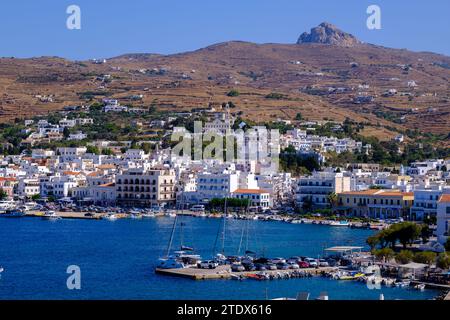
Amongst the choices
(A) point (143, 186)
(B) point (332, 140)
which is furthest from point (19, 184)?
(B) point (332, 140)

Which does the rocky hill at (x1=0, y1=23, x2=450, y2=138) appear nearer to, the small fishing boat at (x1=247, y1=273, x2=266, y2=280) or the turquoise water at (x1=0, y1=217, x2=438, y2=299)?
the turquoise water at (x1=0, y1=217, x2=438, y2=299)

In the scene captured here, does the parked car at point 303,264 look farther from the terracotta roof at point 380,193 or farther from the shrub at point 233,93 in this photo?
the shrub at point 233,93

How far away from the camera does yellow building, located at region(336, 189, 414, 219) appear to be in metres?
26.1

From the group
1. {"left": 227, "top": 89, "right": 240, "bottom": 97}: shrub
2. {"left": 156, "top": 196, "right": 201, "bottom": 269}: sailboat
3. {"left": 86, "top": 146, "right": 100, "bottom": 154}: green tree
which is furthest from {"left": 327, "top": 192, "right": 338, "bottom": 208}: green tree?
{"left": 227, "top": 89, "right": 240, "bottom": 97}: shrub

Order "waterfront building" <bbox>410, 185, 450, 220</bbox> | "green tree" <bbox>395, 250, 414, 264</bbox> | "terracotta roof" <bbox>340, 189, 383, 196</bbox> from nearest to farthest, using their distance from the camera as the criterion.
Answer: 1. "green tree" <bbox>395, 250, 414, 264</bbox>
2. "waterfront building" <bbox>410, 185, 450, 220</bbox>
3. "terracotta roof" <bbox>340, 189, 383, 196</bbox>

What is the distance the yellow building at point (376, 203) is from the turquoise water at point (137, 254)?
285 cm

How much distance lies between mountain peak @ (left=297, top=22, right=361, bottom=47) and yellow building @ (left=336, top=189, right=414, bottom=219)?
258 feet

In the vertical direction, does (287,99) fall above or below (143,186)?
above

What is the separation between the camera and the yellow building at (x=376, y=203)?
26141 mm

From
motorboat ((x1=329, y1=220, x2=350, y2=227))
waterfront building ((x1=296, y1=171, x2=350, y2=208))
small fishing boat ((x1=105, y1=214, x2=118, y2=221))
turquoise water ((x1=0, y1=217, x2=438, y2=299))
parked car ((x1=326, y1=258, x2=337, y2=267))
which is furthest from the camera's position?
waterfront building ((x1=296, y1=171, x2=350, y2=208))

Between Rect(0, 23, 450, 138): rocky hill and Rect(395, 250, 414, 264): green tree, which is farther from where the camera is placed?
Rect(0, 23, 450, 138): rocky hill
